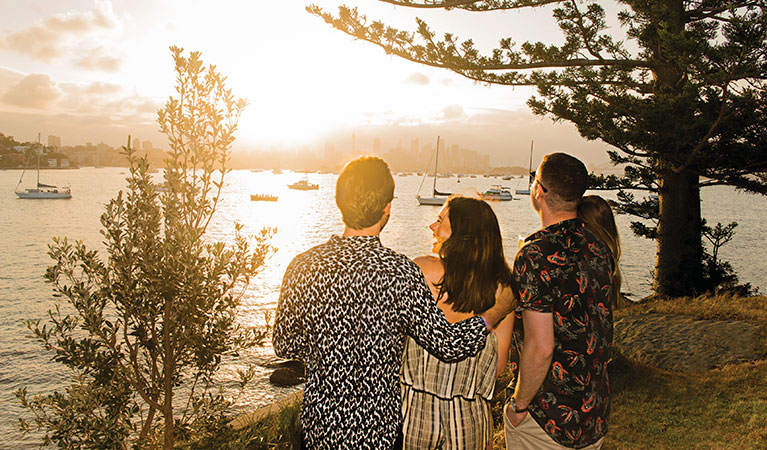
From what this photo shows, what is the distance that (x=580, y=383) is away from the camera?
7.13 feet

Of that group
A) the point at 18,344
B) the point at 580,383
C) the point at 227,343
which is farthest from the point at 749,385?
the point at 18,344

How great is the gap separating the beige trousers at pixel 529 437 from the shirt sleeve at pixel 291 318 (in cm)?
108

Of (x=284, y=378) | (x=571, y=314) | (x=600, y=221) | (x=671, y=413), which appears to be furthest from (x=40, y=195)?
(x=571, y=314)

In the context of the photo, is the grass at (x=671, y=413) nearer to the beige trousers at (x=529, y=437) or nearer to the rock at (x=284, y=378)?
the beige trousers at (x=529, y=437)

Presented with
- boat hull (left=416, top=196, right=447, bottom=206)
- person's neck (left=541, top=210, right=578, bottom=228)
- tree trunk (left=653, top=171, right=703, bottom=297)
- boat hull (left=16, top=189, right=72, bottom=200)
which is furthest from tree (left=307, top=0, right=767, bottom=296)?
boat hull (left=16, top=189, right=72, bottom=200)

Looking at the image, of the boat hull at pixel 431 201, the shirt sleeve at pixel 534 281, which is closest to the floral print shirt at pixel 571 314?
the shirt sleeve at pixel 534 281

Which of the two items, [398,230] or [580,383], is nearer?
[580,383]

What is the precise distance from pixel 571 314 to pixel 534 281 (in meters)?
0.23

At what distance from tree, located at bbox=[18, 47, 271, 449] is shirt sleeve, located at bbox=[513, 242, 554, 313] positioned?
2.10m

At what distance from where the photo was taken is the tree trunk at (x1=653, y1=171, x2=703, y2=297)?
11719 millimetres

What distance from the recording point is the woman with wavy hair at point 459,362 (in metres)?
2.22

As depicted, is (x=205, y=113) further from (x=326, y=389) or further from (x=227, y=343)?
(x=326, y=389)

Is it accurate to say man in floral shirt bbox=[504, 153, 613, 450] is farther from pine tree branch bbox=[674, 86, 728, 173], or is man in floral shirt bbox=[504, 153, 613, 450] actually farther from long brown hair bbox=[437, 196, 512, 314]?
pine tree branch bbox=[674, 86, 728, 173]

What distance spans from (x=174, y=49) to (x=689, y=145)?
36.7 feet
